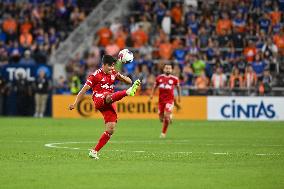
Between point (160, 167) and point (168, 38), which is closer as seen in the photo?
point (160, 167)

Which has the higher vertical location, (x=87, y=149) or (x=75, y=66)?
(x=75, y=66)

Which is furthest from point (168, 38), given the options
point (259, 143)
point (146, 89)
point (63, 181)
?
point (63, 181)

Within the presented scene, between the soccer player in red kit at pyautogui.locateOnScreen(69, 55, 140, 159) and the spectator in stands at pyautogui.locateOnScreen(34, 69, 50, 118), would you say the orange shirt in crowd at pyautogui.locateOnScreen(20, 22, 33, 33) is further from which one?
the soccer player in red kit at pyautogui.locateOnScreen(69, 55, 140, 159)

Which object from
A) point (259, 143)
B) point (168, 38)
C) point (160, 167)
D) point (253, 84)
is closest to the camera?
point (160, 167)

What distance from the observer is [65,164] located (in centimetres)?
1719

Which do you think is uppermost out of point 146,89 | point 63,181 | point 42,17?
point 42,17

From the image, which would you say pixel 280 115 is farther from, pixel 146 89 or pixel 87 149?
pixel 87 149

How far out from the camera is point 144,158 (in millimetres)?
18891

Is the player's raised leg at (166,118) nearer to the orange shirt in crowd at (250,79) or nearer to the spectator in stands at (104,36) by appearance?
the orange shirt in crowd at (250,79)

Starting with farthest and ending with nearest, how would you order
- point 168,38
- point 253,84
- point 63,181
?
point 168,38 → point 253,84 → point 63,181

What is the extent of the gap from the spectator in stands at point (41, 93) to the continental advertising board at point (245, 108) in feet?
24.8

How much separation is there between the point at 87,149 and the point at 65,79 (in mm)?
20899

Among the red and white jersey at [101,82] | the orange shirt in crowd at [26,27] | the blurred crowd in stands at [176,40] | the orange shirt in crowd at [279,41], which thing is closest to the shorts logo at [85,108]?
the blurred crowd in stands at [176,40]

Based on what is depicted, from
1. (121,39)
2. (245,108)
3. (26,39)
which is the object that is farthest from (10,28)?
(245,108)
